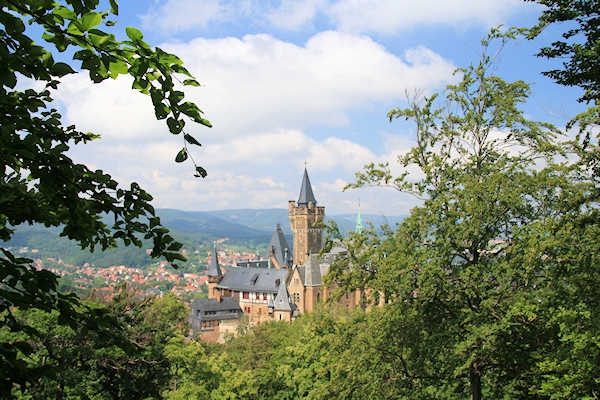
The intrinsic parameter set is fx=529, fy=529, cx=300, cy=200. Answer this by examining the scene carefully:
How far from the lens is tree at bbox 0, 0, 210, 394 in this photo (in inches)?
108

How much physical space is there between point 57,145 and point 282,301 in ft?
216

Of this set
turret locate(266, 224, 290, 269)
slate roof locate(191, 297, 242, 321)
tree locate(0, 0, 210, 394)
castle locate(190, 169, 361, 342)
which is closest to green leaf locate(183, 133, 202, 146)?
tree locate(0, 0, 210, 394)

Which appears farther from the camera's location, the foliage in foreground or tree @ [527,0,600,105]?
the foliage in foreground

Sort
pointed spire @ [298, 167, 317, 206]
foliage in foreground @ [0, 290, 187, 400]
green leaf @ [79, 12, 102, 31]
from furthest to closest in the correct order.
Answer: pointed spire @ [298, 167, 317, 206], foliage in foreground @ [0, 290, 187, 400], green leaf @ [79, 12, 102, 31]

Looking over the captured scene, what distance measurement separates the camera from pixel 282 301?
223 feet

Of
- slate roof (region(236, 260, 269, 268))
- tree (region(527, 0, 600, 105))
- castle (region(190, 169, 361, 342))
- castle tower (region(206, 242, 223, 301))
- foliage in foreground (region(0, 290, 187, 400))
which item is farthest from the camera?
slate roof (region(236, 260, 269, 268))

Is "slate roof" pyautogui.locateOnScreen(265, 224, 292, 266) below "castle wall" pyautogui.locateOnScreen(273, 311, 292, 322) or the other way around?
the other way around

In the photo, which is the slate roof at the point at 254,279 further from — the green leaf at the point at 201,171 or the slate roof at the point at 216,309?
the green leaf at the point at 201,171

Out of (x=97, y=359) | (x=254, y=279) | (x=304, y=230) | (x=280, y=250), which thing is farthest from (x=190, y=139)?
(x=280, y=250)

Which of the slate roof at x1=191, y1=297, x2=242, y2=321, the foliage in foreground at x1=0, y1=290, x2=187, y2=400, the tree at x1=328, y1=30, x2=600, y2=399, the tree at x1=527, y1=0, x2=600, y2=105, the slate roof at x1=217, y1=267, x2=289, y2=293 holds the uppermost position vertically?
the tree at x1=527, y1=0, x2=600, y2=105

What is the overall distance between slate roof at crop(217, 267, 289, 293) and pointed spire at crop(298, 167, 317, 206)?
1135cm

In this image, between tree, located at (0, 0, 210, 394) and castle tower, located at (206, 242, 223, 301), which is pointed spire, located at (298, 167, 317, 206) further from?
tree, located at (0, 0, 210, 394)

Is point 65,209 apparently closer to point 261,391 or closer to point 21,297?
point 21,297

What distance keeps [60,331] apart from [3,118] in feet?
50.4
